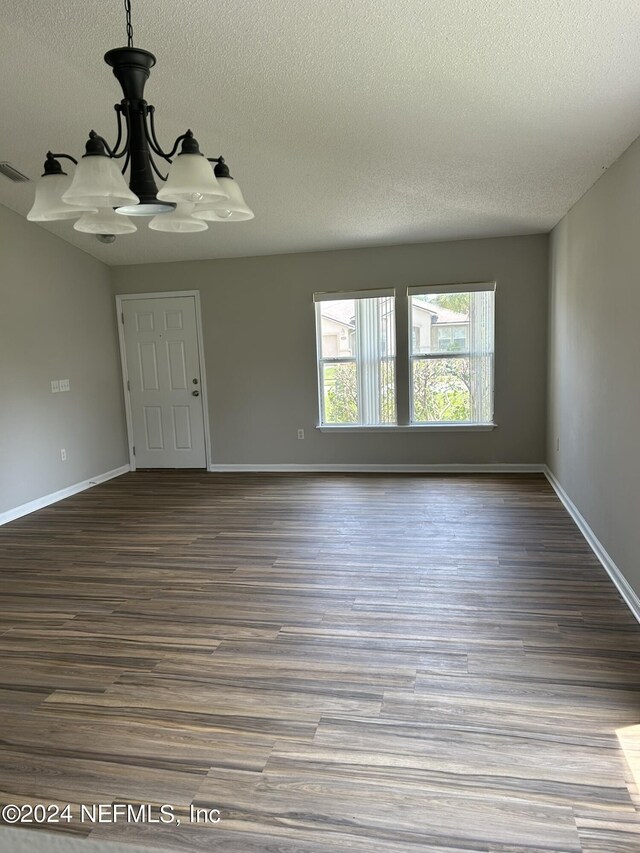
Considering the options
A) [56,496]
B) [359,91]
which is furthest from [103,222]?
[56,496]

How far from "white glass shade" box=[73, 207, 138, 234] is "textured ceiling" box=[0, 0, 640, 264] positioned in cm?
107

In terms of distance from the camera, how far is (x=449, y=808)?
5.75 feet

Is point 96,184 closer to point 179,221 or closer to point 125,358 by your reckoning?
point 179,221

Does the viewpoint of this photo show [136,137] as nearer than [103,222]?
Yes

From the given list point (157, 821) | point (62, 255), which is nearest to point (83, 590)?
point (157, 821)

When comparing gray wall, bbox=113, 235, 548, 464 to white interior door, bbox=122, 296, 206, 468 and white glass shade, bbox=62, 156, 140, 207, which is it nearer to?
white interior door, bbox=122, 296, 206, 468

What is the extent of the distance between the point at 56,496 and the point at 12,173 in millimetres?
2892

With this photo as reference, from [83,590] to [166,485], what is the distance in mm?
2702

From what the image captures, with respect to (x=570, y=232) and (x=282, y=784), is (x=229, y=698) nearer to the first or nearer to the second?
(x=282, y=784)

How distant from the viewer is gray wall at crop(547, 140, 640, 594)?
3.08 meters

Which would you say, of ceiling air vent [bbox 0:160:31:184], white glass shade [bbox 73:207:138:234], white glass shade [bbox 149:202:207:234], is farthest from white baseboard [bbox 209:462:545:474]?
white glass shade [bbox 73:207:138:234]

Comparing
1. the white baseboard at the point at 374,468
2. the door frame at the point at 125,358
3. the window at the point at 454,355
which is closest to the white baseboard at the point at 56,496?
the door frame at the point at 125,358

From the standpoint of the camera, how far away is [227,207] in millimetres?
2178

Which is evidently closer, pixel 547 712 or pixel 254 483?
pixel 547 712
